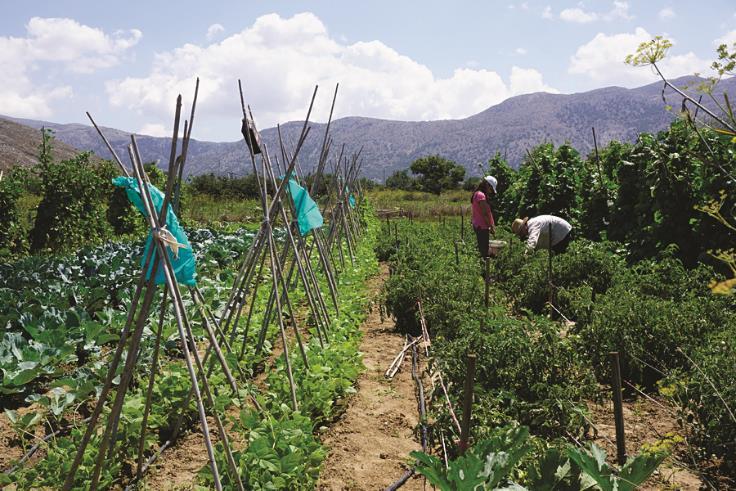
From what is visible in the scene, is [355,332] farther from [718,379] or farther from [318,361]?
[718,379]

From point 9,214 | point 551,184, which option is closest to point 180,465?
point 9,214

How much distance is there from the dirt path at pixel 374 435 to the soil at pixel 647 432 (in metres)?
1.39

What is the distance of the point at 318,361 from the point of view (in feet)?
15.0

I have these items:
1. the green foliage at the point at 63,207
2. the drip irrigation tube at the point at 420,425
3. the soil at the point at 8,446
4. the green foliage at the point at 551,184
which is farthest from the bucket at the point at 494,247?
the green foliage at the point at 63,207

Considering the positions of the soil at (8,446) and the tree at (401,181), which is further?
the tree at (401,181)

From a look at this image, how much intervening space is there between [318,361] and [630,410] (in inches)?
106

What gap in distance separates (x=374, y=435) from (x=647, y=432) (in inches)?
81.1

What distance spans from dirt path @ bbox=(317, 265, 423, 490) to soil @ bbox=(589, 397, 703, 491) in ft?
4.56

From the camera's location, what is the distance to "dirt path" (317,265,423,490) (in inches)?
134

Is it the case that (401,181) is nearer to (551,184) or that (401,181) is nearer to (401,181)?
(401,181)

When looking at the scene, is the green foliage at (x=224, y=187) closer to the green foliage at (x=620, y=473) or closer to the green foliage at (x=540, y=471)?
the green foliage at (x=540, y=471)

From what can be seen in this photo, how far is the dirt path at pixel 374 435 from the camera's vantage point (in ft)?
11.1

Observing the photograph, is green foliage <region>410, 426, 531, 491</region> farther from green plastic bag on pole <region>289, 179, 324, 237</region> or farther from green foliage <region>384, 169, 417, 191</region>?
green foliage <region>384, 169, 417, 191</region>

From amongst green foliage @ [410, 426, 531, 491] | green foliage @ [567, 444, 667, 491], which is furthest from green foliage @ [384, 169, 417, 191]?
green foliage @ [567, 444, 667, 491]
